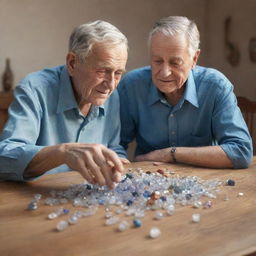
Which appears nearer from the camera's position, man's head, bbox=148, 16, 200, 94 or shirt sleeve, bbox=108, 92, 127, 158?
man's head, bbox=148, 16, 200, 94

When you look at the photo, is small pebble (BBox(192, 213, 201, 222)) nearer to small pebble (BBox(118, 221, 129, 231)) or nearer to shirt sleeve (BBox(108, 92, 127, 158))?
small pebble (BBox(118, 221, 129, 231))

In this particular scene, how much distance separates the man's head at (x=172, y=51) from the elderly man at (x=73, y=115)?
0.22 metres

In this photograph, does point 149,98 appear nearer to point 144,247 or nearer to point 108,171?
point 108,171

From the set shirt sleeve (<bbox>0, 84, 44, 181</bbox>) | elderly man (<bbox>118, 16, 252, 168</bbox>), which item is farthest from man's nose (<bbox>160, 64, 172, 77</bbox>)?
shirt sleeve (<bbox>0, 84, 44, 181</bbox>)

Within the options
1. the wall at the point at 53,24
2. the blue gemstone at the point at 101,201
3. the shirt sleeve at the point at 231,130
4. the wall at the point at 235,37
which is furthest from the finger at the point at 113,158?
the wall at the point at 235,37

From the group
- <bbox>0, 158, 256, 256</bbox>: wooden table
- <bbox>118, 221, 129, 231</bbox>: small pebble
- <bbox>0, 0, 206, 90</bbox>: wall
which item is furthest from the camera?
<bbox>0, 0, 206, 90</bbox>: wall

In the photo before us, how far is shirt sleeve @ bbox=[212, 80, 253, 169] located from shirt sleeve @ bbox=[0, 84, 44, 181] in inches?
31.7

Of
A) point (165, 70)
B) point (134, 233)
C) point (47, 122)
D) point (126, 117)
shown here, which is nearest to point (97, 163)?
point (134, 233)

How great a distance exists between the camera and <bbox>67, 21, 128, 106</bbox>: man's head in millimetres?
1523

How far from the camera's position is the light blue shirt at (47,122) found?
1.36 meters

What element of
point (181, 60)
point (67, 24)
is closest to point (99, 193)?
point (181, 60)

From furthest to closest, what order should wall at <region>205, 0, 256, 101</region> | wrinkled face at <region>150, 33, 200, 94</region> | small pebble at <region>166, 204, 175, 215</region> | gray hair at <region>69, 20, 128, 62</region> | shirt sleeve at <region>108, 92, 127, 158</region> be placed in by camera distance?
wall at <region>205, 0, 256, 101</region>, shirt sleeve at <region>108, 92, 127, 158</region>, wrinkled face at <region>150, 33, 200, 94</region>, gray hair at <region>69, 20, 128, 62</region>, small pebble at <region>166, 204, 175, 215</region>

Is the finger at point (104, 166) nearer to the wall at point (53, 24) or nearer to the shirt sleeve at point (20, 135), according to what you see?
the shirt sleeve at point (20, 135)

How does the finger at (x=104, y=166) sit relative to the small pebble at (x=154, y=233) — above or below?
above
